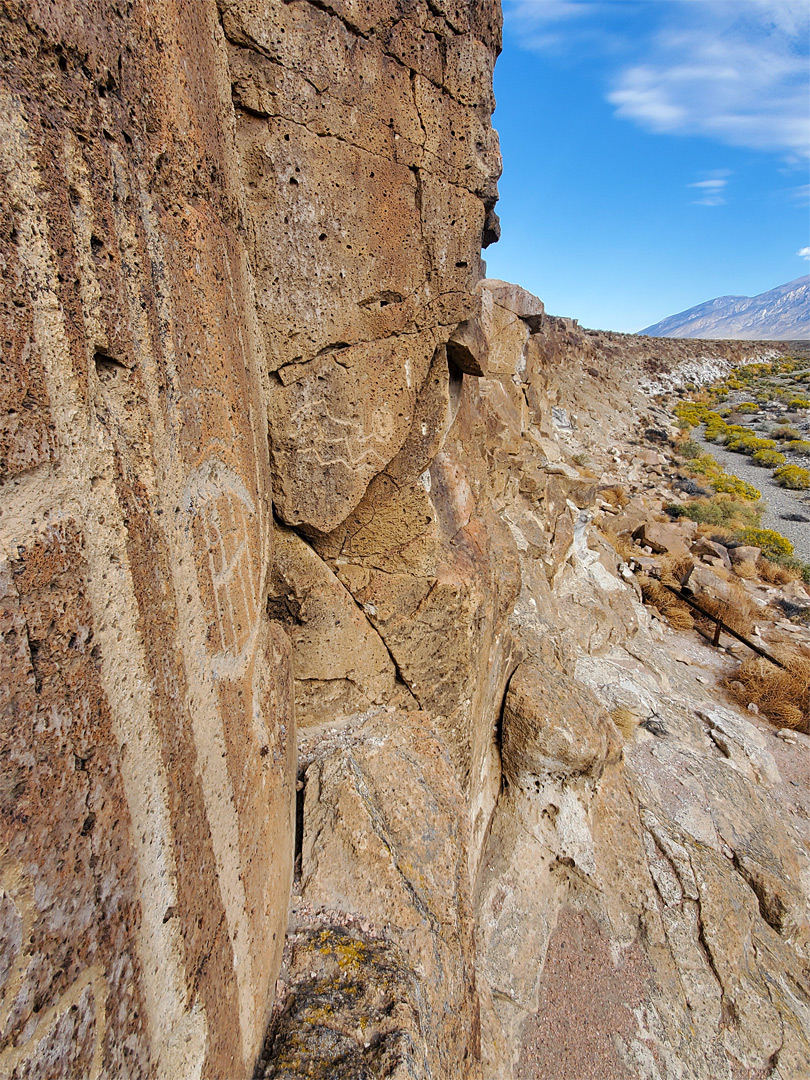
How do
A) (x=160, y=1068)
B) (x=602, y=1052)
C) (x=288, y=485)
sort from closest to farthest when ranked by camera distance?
1. (x=160, y=1068)
2. (x=288, y=485)
3. (x=602, y=1052)

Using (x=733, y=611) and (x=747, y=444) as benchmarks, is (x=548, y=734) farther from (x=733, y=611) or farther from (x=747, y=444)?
(x=747, y=444)

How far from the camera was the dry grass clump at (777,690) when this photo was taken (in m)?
6.30

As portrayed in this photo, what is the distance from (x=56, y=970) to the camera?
87cm

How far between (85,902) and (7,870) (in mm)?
219

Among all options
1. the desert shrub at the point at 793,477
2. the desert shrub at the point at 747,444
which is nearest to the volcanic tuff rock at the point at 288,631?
the desert shrub at the point at 793,477

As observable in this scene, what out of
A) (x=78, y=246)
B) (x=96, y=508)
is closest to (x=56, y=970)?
(x=96, y=508)

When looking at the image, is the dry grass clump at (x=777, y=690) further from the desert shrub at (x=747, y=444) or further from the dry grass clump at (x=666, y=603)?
the desert shrub at (x=747, y=444)

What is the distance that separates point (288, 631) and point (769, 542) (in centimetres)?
1345

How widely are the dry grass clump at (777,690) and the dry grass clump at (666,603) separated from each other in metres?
1.14

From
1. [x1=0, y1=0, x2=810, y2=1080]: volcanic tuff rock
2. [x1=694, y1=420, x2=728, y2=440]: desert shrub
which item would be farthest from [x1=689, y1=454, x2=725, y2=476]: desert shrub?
[x1=0, y1=0, x2=810, y2=1080]: volcanic tuff rock

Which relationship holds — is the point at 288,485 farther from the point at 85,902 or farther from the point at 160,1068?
the point at 160,1068

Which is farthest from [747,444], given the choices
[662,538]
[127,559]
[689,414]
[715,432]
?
[127,559]

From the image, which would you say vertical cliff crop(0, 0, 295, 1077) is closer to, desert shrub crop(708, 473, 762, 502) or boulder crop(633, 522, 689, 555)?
boulder crop(633, 522, 689, 555)

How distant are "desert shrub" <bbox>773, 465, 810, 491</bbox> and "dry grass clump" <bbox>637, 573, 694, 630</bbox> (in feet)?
39.7
